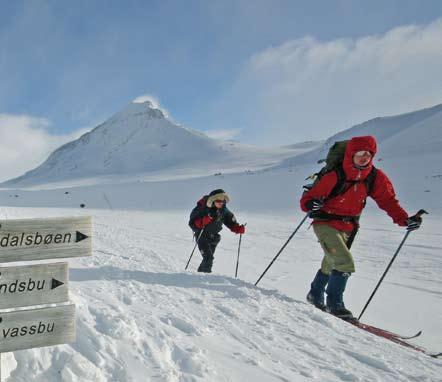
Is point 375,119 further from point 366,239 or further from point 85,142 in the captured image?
point 85,142

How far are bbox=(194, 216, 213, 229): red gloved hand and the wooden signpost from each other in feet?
14.2

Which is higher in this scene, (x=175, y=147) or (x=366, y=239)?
(x=175, y=147)

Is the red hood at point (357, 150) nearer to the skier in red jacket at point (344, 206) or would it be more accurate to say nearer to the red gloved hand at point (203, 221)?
the skier in red jacket at point (344, 206)

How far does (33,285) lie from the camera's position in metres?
2.05

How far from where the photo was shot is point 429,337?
423 centimetres

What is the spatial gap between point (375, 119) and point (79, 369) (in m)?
80.8

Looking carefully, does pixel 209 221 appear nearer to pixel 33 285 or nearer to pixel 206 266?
pixel 206 266

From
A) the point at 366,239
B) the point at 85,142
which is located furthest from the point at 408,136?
the point at 85,142

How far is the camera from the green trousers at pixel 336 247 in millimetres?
4215

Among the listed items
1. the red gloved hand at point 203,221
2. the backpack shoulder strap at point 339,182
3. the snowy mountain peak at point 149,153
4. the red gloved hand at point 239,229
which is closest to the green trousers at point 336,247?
the backpack shoulder strap at point 339,182

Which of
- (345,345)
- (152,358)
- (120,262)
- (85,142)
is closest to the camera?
(152,358)

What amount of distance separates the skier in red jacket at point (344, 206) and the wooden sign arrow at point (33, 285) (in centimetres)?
293

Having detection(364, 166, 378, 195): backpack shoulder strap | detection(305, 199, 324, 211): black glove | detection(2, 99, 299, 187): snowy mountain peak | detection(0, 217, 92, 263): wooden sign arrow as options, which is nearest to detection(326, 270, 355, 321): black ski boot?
detection(305, 199, 324, 211): black glove

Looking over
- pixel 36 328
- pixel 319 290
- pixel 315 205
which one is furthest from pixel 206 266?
pixel 36 328
